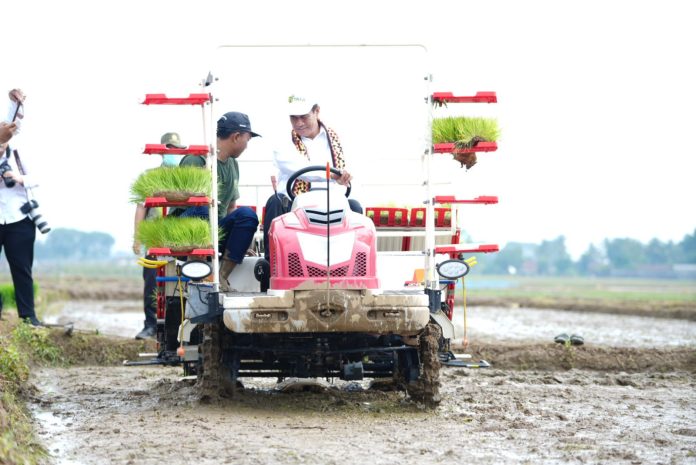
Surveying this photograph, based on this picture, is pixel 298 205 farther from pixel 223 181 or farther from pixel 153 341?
pixel 153 341

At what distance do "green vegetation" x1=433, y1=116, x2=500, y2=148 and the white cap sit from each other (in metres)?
1.15

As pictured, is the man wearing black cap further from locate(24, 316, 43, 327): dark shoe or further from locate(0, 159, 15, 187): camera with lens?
locate(24, 316, 43, 327): dark shoe

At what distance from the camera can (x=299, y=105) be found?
9.67 m

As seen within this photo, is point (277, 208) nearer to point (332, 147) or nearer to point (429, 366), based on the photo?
point (332, 147)

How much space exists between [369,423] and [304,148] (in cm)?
257

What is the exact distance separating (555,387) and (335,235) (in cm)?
373

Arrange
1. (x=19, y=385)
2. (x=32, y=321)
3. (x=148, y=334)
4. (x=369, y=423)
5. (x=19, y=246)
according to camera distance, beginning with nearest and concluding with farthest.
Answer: (x=369, y=423) < (x=19, y=385) < (x=19, y=246) < (x=32, y=321) < (x=148, y=334)

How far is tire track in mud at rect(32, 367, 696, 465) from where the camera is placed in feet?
23.1

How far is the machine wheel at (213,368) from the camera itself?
29.0 ft

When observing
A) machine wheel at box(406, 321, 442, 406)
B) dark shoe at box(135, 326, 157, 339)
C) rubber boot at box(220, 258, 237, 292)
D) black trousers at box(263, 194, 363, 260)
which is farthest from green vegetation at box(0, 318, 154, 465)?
machine wheel at box(406, 321, 442, 406)

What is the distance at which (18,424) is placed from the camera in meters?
7.63

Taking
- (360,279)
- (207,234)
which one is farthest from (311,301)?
(207,234)

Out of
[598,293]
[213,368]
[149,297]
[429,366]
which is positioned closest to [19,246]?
[149,297]

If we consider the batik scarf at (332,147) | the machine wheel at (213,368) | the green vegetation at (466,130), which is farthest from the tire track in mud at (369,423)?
the green vegetation at (466,130)
